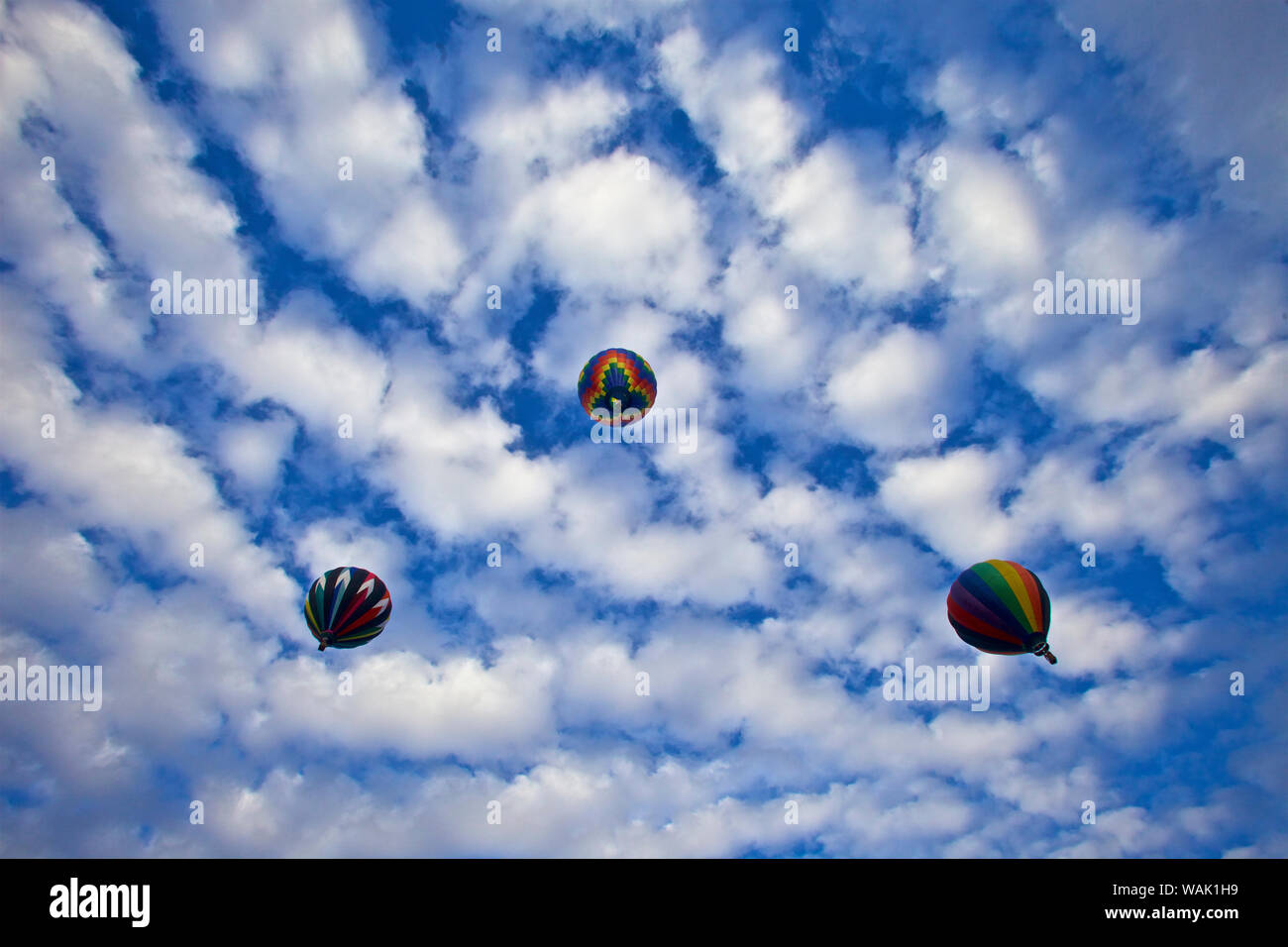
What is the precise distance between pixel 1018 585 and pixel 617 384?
14.1 m

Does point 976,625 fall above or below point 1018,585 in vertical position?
below

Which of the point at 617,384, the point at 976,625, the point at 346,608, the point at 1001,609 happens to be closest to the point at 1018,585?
the point at 1001,609

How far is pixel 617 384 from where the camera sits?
22.3 m

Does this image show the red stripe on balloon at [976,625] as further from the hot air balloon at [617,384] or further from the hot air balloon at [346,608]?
the hot air balloon at [346,608]

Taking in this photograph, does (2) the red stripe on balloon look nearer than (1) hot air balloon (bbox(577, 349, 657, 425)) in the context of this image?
Yes

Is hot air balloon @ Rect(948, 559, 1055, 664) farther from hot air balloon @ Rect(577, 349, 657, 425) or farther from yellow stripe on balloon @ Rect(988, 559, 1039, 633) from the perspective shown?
hot air balloon @ Rect(577, 349, 657, 425)

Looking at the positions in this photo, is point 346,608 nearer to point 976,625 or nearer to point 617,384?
point 617,384

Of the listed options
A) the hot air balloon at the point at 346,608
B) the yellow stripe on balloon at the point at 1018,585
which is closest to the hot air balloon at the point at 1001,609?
the yellow stripe on balloon at the point at 1018,585

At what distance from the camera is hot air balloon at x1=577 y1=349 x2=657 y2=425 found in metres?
22.4

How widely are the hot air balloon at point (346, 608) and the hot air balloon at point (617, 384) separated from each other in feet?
31.8

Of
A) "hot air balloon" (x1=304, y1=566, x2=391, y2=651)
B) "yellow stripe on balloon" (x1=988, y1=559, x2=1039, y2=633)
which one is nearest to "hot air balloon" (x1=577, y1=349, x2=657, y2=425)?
"hot air balloon" (x1=304, y1=566, x2=391, y2=651)
